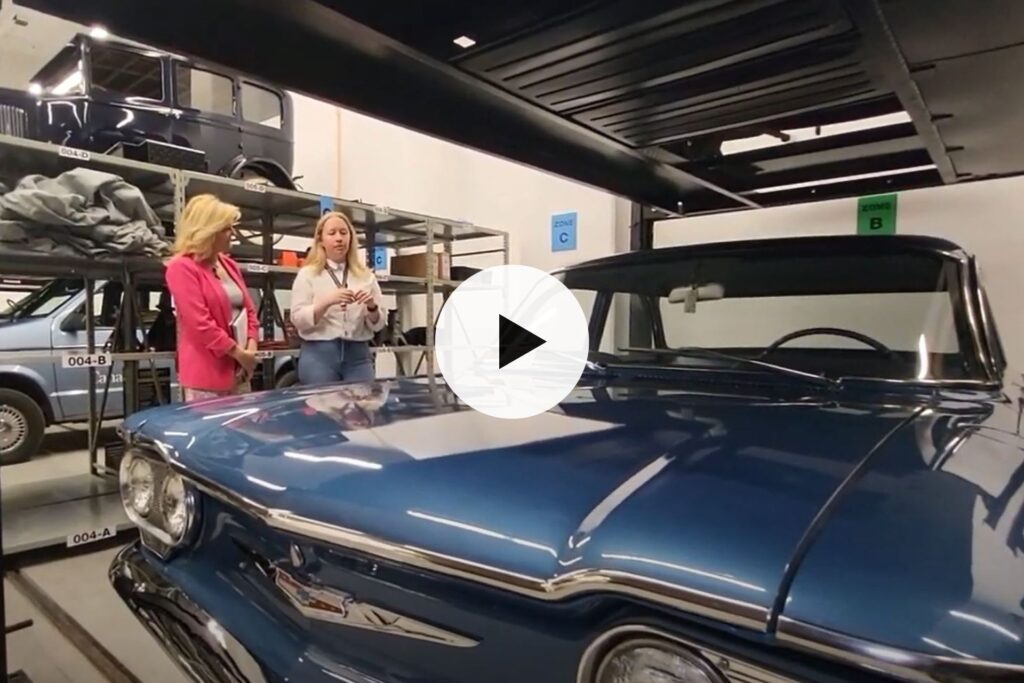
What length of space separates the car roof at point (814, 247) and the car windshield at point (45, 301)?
4568 millimetres

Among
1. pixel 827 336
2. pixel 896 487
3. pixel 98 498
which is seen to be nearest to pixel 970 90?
pixel 827 336

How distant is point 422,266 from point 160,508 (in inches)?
147

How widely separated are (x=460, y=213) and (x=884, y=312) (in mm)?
4439

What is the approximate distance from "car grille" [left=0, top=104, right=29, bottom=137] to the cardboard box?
2399 mm

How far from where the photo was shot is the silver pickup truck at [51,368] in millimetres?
4402

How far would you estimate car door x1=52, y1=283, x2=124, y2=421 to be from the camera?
4551 mm

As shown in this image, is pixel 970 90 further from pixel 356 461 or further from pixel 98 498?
pixel 98 498

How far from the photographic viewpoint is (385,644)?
818mm

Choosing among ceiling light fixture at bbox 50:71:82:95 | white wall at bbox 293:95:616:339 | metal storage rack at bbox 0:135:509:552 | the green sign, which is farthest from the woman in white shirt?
the green sign
